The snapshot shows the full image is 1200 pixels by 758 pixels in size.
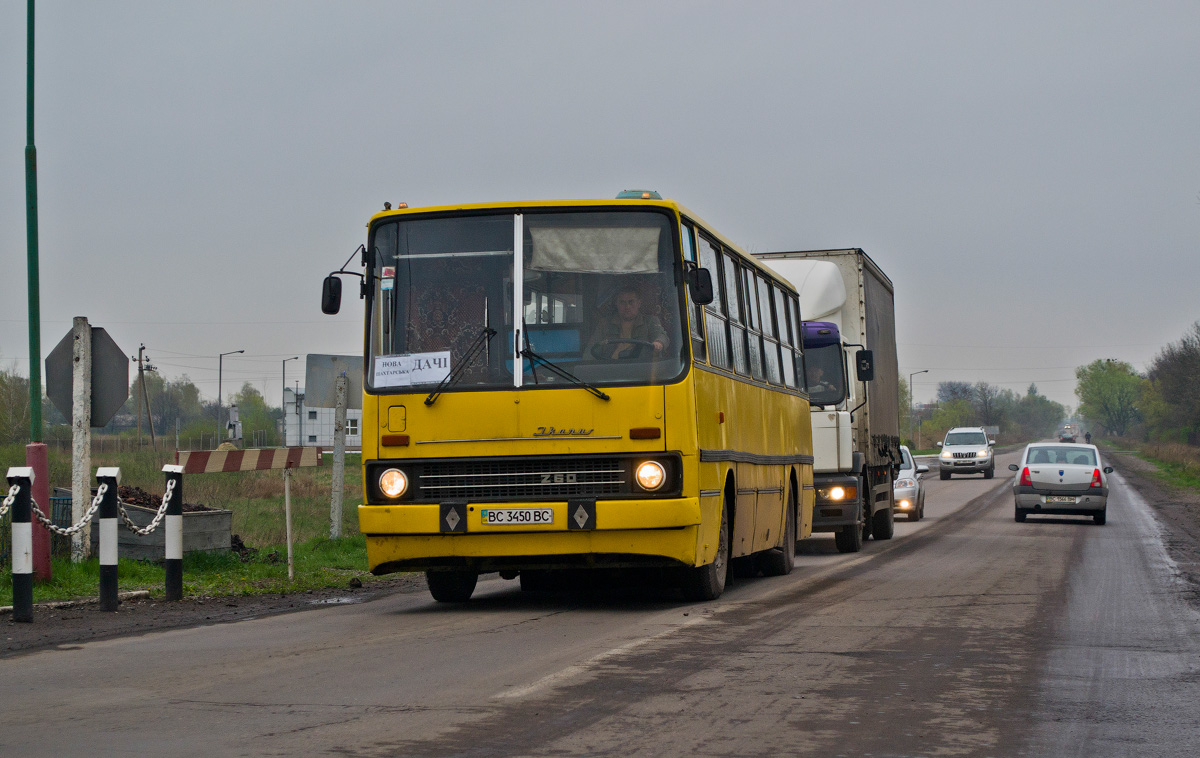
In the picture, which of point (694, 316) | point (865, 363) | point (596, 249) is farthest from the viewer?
point (865, 363)

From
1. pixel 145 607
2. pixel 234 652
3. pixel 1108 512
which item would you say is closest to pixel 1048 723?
pixel 234 652

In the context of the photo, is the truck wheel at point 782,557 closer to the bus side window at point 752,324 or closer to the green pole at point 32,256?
the bus side window at point 752,324

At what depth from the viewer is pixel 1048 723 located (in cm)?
630

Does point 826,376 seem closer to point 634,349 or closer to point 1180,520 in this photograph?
point 634,349

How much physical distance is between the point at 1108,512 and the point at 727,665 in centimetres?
2750

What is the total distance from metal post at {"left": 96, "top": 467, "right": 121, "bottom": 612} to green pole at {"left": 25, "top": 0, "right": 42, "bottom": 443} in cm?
183

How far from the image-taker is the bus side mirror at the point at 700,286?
1075cm

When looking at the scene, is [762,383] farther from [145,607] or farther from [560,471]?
[145,607]

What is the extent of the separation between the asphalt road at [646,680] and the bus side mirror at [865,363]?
290 inches

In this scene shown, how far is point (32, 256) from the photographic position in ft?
44.7

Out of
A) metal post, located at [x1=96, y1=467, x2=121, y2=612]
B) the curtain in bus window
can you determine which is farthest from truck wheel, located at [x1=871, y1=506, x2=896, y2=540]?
metal post, located at [x1=96, y1=467, x2=121, y2=612]

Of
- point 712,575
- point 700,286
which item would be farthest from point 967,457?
point 700,286

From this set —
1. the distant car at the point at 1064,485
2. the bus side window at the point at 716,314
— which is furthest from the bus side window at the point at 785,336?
the distant car at the point at 1064,485

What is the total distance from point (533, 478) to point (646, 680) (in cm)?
346
